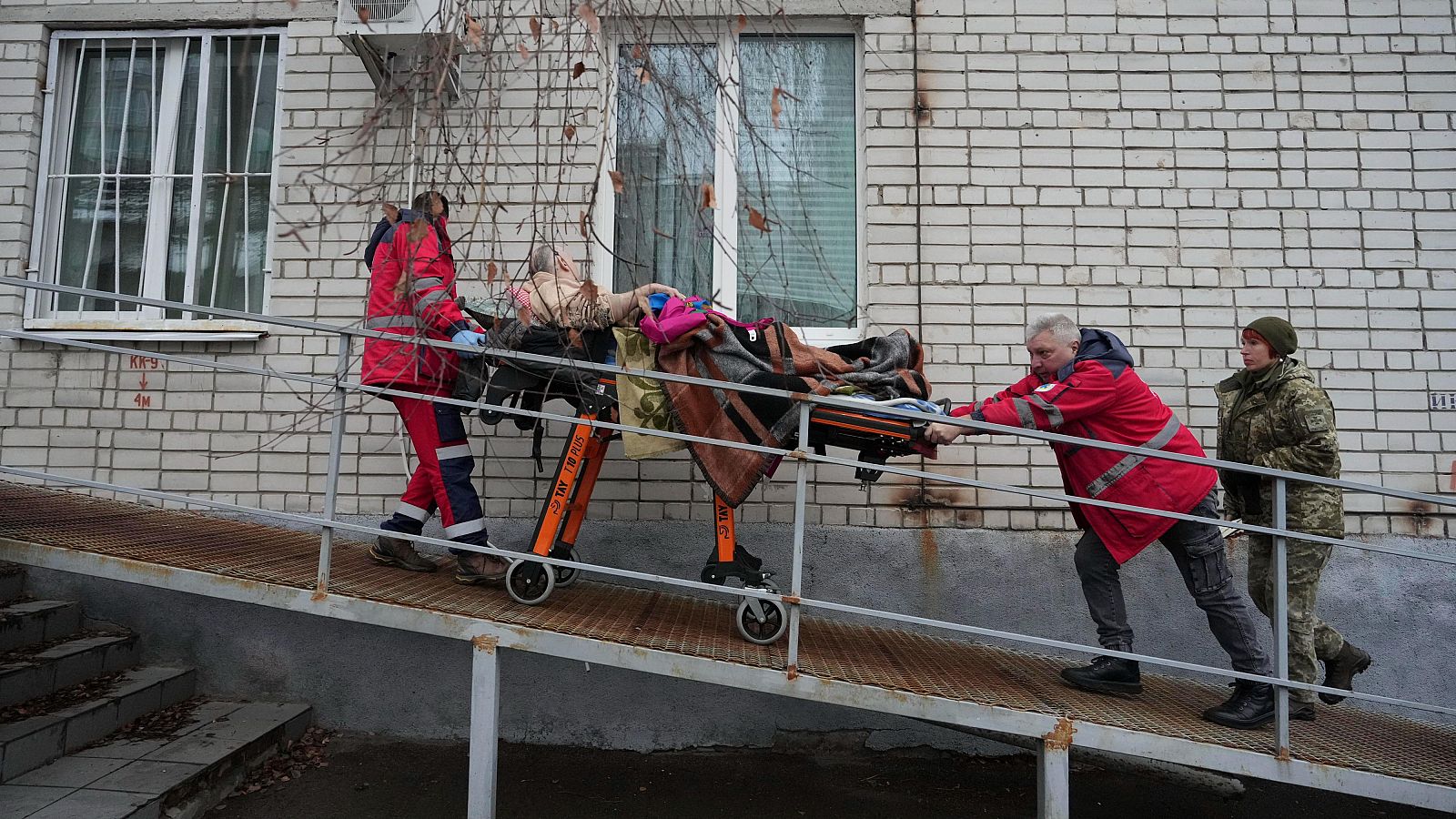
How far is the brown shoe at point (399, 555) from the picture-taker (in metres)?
4.03

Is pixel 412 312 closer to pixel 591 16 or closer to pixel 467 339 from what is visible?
pixel 467 339

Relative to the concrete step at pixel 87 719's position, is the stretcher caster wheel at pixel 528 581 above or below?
above

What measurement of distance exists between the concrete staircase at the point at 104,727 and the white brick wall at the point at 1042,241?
0.92m

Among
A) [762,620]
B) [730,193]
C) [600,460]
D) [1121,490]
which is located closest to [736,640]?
[762,620]

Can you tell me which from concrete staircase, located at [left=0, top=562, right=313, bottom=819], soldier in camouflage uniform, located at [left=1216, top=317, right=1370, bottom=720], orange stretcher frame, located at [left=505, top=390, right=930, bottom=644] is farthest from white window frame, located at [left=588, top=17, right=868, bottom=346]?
concrete staircase, located at [left=0, top=562, right=313, bottom=819]

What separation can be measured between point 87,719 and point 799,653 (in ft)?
9.99

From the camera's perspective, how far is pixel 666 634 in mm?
3365

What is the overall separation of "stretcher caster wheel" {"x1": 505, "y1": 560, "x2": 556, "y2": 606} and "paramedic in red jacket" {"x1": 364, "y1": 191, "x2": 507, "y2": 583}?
0.20 meters

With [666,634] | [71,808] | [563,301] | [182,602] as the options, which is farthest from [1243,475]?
[182,602]

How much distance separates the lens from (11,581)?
4.40 m

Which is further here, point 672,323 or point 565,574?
point 565,574

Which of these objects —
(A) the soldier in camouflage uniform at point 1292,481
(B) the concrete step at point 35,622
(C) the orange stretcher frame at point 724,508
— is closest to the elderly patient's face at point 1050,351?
(C) the orange stretcher frame at point 724,508

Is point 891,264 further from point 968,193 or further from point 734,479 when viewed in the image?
point 734,479

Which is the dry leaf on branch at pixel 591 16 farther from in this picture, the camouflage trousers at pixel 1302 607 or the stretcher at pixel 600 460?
the camouflage trousers at pixel 1302 607
